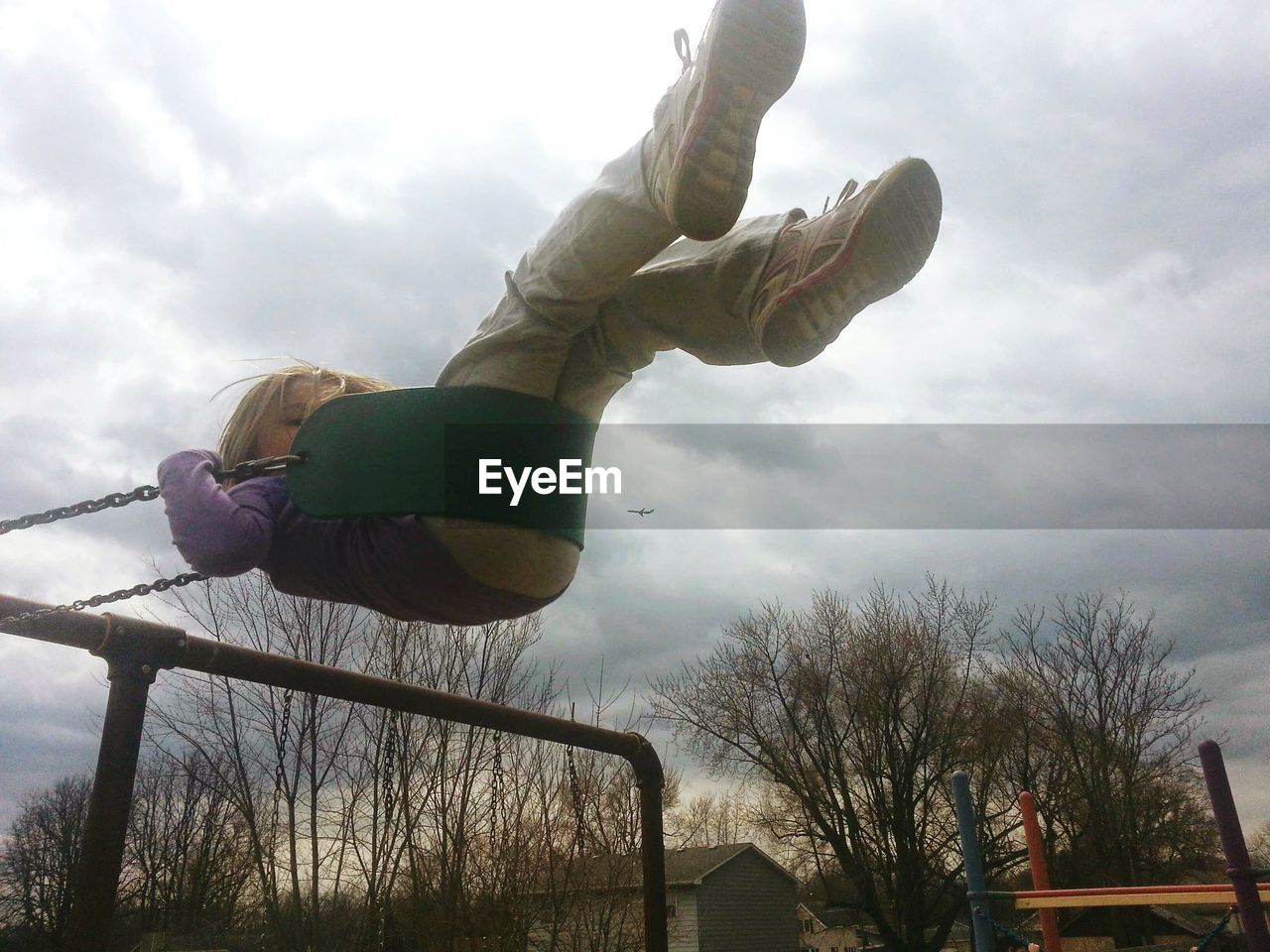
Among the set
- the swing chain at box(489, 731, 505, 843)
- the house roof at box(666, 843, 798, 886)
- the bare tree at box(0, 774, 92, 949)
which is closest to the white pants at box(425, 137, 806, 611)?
the swing chain at box(489, 731, 505, 843)

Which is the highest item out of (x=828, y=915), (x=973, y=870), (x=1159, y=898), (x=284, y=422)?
(x=284, y=422)

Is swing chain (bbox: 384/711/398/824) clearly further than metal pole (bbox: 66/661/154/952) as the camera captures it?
Yes

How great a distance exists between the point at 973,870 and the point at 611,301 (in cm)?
337

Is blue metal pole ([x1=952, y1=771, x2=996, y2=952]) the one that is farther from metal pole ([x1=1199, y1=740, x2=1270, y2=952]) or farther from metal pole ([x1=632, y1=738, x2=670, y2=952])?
metal pole ([x1=632, y1=738, x2=670, y2=952])

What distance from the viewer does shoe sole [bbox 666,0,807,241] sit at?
1.17m

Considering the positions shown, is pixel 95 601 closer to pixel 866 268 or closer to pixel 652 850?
pixel 866 268

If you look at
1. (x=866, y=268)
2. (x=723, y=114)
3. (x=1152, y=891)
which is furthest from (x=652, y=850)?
(x=723, y=114)

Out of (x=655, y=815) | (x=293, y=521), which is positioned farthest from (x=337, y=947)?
(x=293, y=521)

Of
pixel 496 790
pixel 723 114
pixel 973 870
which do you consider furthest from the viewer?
pixel 496 790

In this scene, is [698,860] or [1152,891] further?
[698,860]

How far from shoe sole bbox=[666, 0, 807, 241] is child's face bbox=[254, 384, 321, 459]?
838mm

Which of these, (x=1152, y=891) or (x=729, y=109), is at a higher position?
(x=729, y=109)

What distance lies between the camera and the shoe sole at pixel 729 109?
117cm

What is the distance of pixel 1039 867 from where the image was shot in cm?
448
